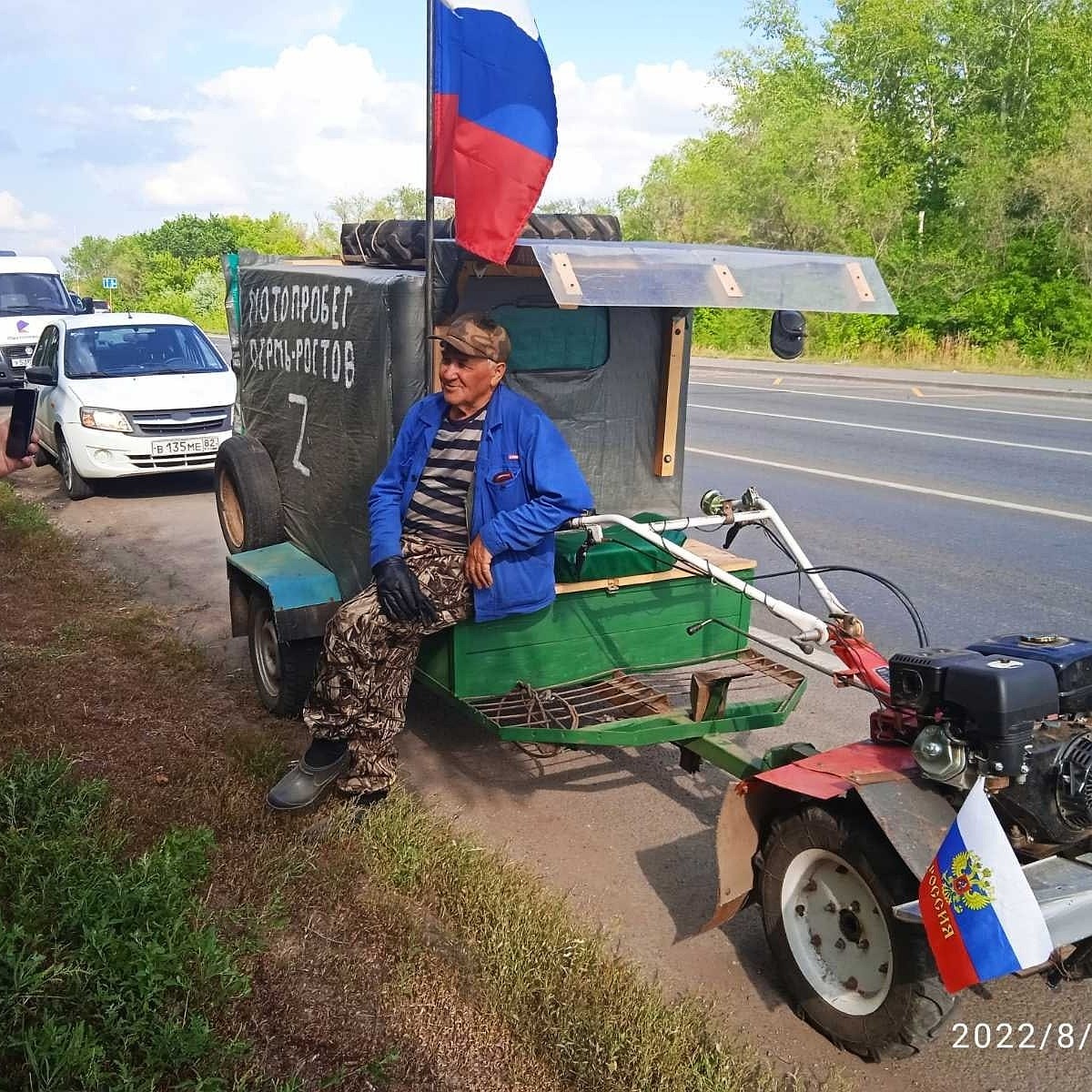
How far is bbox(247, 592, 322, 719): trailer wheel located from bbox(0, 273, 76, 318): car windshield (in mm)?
16297

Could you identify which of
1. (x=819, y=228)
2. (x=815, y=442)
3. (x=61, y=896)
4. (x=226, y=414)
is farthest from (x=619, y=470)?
(x=819, y=228)

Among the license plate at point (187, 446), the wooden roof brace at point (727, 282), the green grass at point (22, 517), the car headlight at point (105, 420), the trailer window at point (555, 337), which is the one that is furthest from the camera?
the license plate at point (187, 446)

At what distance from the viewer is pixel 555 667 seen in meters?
4.38

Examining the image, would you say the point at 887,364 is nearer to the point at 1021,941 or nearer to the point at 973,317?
the point at 973,317

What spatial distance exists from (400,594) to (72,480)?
27.8ft

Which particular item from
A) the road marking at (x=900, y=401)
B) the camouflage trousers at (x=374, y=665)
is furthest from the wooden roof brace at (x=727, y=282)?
the road marking at (x=900, y=401)

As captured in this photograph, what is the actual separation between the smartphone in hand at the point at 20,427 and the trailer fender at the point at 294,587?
117cm

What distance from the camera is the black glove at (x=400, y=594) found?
3.84 metres

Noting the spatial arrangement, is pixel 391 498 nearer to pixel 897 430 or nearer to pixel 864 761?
pixel 864 761

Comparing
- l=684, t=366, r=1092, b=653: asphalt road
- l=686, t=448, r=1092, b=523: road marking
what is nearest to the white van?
l=684, t=366, r=1092, b=653: asphalt road

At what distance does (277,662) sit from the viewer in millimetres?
5000

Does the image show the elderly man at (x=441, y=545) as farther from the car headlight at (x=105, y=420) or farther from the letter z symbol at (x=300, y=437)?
the car headlight at (x=105, y=420)

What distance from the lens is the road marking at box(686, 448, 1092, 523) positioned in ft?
30.8

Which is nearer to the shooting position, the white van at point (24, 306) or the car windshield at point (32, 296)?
the white van at point (24, 306)
